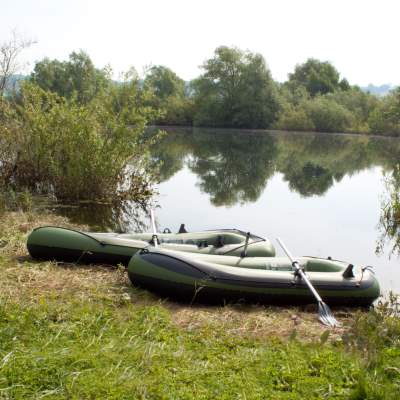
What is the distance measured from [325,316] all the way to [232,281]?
3.34ft

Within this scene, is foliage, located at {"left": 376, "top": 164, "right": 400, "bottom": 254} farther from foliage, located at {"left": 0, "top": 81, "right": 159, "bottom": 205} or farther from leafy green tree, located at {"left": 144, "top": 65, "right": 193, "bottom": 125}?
leafy green tree, located at {"left": 144, "top": 65, "right": 193, "bottom": 125}

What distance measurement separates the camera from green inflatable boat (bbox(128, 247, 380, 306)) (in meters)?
5.10

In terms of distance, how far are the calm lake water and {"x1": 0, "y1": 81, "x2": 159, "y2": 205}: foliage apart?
85cm

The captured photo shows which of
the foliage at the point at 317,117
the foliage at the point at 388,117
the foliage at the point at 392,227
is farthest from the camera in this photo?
the foliage at the point at 317,117

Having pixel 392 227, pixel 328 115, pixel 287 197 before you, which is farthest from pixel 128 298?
pixel 328 115

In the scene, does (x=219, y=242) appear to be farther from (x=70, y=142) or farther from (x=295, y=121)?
(x=295, y=121)

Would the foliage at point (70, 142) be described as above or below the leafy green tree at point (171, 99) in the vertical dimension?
below

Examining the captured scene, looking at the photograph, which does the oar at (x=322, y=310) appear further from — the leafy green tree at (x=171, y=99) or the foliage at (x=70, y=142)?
the leafy green tree at (x=171, y=99)

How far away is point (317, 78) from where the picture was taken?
2186 inches

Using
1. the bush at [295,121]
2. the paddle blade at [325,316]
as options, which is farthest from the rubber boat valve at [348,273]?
the bush at [295,121]

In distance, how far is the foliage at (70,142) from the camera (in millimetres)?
10023

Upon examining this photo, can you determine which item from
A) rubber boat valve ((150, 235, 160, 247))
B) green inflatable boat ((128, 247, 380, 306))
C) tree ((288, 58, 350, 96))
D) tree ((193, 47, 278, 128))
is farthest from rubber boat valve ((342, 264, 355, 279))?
tree ((288, 58, 350, 96))

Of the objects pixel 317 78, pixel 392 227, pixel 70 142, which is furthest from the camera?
pixel 317 78

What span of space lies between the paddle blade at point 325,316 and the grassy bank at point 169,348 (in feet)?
0.35
